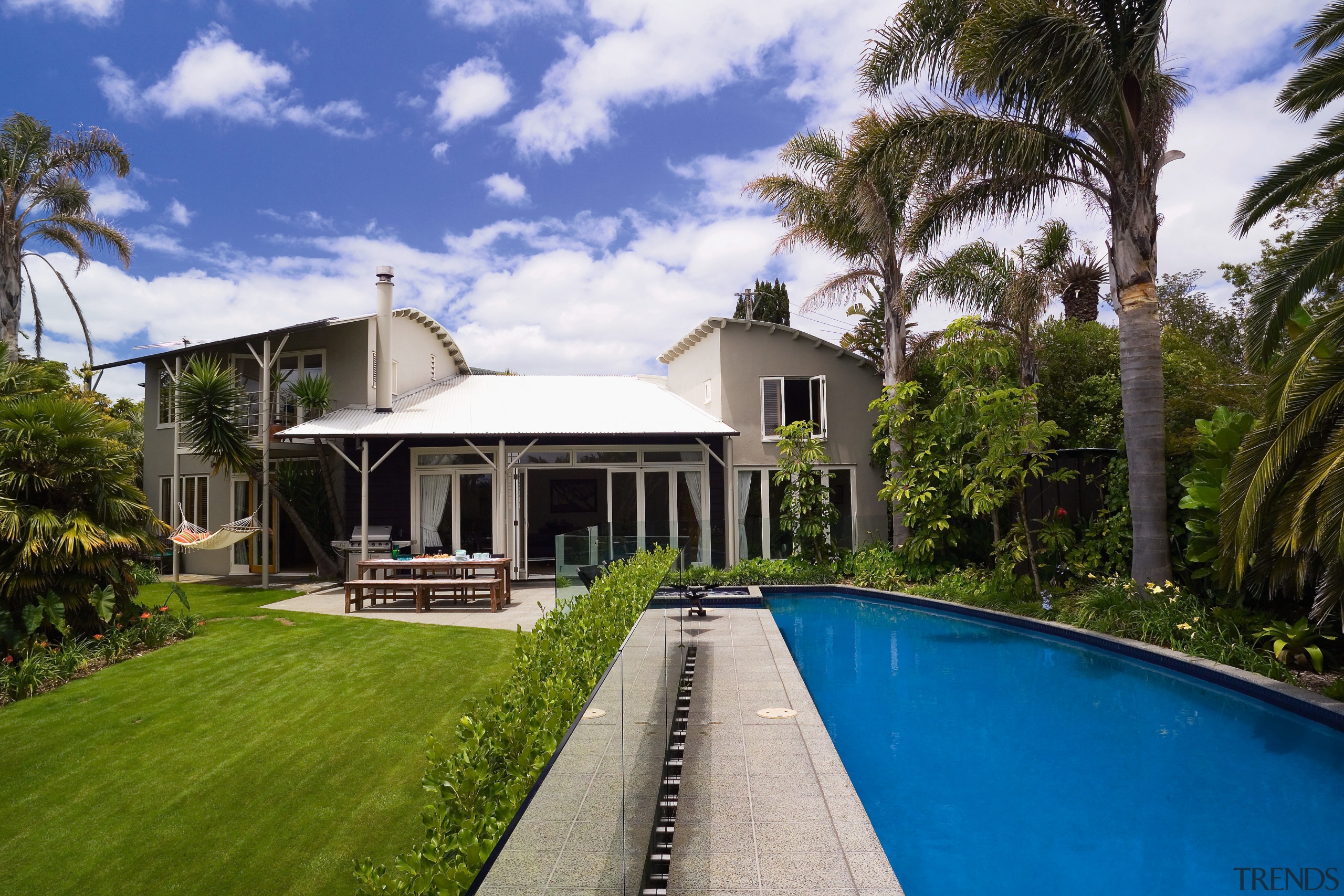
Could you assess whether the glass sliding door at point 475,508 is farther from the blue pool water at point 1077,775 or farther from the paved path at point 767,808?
the paved path at point 767,808

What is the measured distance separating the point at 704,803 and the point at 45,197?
22.7m

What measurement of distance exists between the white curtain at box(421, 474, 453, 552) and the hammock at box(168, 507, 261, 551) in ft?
9.86

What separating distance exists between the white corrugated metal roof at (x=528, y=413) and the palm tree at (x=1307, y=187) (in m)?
8.78

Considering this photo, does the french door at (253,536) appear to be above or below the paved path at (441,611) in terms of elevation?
above

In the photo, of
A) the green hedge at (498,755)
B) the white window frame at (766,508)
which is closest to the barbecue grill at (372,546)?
the white window frame at (766,508)

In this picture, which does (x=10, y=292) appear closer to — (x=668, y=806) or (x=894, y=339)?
(x=894, y=339)

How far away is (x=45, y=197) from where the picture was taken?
1883 cm

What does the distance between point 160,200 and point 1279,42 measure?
32218 mm

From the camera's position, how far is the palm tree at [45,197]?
18.2 m

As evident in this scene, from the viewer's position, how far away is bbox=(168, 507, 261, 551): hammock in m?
13.2

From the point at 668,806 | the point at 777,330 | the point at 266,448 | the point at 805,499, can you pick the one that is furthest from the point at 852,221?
the point at 668,806

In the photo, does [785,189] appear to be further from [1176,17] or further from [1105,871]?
[1105,871]

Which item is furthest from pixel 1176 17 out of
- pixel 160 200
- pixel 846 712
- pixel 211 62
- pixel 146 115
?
pixel 160 200

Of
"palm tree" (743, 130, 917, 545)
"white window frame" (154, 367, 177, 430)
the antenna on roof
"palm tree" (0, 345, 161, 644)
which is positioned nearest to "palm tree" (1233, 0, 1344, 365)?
"palm tree" (743, 130, 917, 545)
